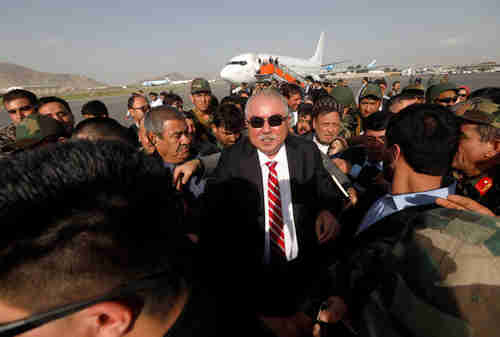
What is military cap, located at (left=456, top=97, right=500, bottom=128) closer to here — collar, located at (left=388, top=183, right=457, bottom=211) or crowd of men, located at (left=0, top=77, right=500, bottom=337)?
crowd of men, located at (left=0, top=77, right=500, bottom=337)

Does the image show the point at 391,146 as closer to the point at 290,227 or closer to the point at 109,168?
the point at 290,227

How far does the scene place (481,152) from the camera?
1.80 m

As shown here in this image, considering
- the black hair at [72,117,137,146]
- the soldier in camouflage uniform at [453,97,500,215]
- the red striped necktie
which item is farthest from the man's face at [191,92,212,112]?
the soldier in camouflage uniform at [453,97,500,215]

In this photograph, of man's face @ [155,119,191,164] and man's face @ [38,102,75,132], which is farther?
man's face @ [38,102,75,132]

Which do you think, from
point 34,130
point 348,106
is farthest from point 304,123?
point 34,130

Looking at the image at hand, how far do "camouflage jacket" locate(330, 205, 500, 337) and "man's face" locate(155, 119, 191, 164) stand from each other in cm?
209

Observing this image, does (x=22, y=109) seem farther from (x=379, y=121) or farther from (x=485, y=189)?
(x=485, y=189)

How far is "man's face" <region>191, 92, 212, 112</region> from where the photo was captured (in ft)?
16.5

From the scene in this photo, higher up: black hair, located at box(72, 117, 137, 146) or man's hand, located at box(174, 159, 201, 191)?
black hair, located at box(72, 117, 137, 146)

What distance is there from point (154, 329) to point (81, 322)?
18cm

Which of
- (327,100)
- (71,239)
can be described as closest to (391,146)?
(71,239)

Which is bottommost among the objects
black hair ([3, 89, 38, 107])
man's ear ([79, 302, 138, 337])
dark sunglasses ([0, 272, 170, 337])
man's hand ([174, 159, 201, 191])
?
man's hand ([174, 159, 201, 191])

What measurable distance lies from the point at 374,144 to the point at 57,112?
15.3 feet

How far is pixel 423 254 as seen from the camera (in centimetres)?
74
